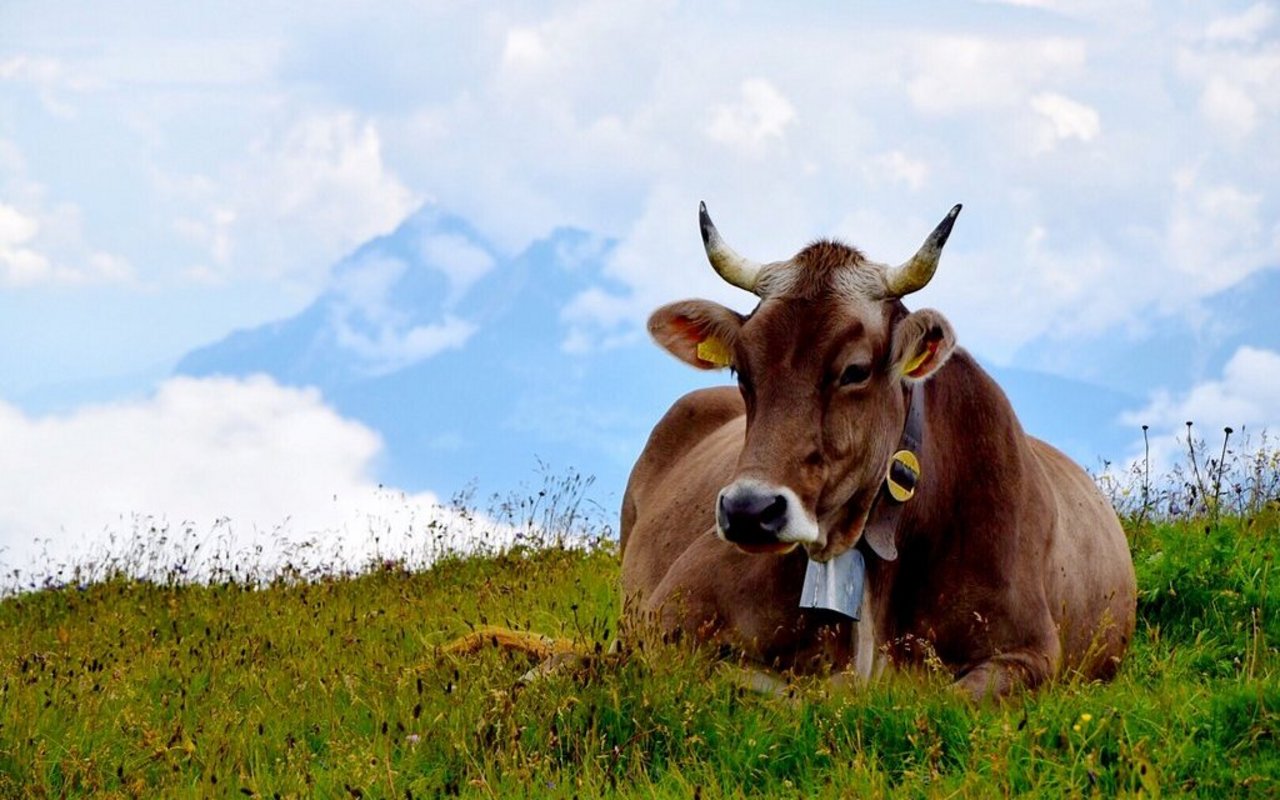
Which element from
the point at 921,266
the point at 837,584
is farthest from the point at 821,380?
the point at 837,584

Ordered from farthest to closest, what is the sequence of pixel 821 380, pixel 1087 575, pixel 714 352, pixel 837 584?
pixel 1087 575 < pixel 714 352 < pixel 837 584 < pixel 821 380

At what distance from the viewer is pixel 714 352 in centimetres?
674

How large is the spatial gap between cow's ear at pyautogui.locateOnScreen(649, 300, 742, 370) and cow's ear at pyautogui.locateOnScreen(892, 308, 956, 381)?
71cm

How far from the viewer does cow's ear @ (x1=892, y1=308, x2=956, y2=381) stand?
625 cm

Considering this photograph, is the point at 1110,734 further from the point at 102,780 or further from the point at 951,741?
the point at 102,780

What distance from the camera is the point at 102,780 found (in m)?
5.78

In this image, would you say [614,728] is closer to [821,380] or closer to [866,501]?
[866,501]

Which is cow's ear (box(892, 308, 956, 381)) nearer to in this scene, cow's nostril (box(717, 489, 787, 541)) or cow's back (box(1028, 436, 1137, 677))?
cow's nostril (box(717, 489, 787, 541))

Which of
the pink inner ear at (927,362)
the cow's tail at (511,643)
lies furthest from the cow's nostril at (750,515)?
the cow's tail at (511,643)

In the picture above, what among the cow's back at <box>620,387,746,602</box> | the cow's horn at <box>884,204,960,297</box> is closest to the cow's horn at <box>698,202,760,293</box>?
the cow's horn at <box>884,204,960,297</box>

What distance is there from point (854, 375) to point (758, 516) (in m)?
0.84

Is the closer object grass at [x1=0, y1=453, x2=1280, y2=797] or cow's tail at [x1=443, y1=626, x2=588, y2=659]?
grass at [x1=0, y1=453, x2=1280, y2=797]

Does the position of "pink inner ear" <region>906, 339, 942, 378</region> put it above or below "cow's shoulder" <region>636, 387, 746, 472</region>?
below

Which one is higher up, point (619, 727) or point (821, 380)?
point (821, 380)
